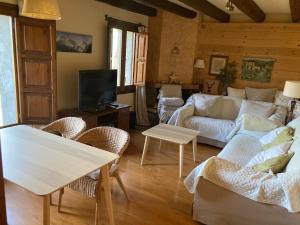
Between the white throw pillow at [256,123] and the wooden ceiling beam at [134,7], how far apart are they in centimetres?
277

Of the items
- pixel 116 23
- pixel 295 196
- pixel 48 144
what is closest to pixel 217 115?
pixel 116 23

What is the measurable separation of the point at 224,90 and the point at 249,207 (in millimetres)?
4208

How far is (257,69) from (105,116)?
141 inches

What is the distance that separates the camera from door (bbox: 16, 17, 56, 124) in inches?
120

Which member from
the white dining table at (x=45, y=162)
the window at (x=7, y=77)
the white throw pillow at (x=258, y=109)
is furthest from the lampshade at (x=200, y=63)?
the white dining table at (x=45, y=162)

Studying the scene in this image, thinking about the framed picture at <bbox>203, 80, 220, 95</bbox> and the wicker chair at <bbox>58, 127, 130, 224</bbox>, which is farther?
the framed picture at <bbox>203, 80, 220, 95</bbox>

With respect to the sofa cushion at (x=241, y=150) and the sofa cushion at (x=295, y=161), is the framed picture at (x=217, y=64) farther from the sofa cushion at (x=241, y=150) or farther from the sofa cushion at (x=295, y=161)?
the sofa cushion at (x=295, y=161)

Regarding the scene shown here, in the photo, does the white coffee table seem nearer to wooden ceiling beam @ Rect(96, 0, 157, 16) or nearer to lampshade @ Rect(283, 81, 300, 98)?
lampshade @ Rect(283, 81, 300, 98)

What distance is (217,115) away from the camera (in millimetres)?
4480

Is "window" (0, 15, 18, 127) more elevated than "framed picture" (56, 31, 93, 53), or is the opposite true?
"framed picture" (56, 31, 93, 53)

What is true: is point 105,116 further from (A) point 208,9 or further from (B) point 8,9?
(A) point 208,9

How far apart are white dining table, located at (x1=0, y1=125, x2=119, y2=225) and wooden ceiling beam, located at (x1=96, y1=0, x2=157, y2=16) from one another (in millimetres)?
2790

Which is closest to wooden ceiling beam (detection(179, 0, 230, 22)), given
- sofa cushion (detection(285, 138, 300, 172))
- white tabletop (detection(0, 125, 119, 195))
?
sofa cushion (detection(285, 138, 300, 172))

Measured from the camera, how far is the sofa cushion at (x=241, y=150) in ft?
9.27
